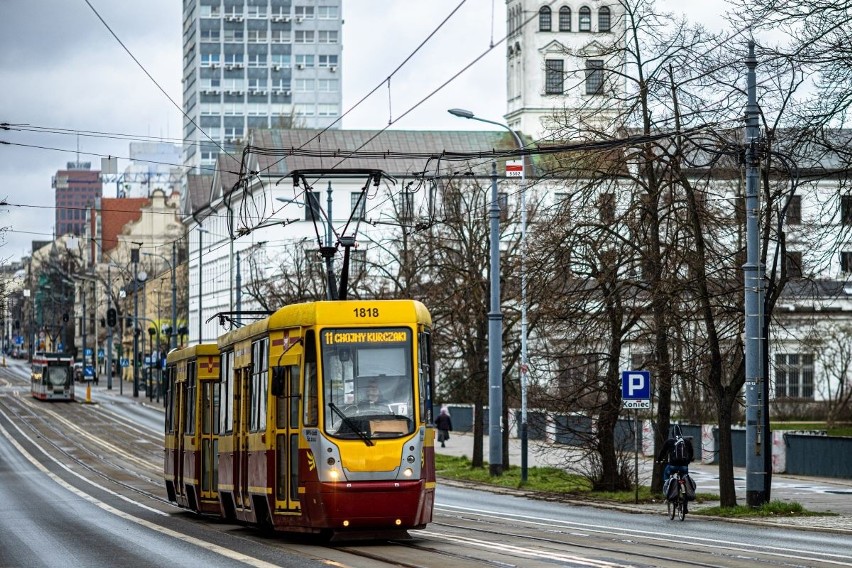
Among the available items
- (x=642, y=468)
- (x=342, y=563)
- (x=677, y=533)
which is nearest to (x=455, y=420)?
(x=642, y=468)

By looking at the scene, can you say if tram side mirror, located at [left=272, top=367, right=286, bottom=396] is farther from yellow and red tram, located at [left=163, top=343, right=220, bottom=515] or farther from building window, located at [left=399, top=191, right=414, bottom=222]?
building window, located at [left=399, top=191, right=414, bottom=222]

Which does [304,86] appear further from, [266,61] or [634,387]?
[634,387]

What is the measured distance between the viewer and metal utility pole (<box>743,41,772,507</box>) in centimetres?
2734

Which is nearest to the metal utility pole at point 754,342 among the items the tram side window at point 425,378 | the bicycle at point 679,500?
the bicycle at point 679,500

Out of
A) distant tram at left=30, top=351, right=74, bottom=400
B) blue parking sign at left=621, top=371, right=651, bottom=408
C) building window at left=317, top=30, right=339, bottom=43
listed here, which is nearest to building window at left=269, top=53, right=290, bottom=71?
building window at left=317, top=30, right=339, bottom=43

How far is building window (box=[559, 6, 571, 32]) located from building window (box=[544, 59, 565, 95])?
4.15m

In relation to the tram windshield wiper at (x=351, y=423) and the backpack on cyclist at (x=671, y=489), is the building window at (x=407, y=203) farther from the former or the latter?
the tram windshield wiper at (x=351, y=423)

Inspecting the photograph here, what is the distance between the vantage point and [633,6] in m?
32.1

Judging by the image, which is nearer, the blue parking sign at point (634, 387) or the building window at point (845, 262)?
the building window at point (845, 262)

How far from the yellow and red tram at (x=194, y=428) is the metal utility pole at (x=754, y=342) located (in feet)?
30.3

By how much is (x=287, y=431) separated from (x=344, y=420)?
1.14 metres

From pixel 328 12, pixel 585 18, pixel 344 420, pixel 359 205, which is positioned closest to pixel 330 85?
pixel 328 12

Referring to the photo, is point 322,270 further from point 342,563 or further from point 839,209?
point 342,563

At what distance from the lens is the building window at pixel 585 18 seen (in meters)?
90.5
